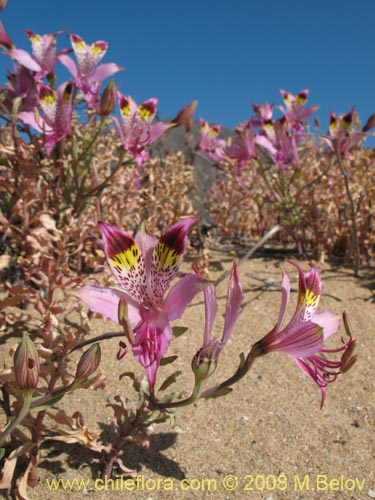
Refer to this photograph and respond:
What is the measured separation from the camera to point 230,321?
106 centimetres

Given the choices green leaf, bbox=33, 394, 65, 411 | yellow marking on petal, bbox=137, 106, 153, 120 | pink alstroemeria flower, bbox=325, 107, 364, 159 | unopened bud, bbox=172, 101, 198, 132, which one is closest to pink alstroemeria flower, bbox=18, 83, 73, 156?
yellow marking on petal, bbox=137, 106, 153, 120

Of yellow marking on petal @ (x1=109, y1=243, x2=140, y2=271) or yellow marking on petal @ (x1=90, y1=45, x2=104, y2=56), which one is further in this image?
yellow marking on petal @ (x1=90, y1=45, x2=104, y2=56)

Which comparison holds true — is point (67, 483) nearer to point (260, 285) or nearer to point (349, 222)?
point (260, 285)

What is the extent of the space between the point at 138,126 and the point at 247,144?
0.95m

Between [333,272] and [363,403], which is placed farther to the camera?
[333,272]

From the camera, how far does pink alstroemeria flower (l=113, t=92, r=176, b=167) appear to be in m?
2.25

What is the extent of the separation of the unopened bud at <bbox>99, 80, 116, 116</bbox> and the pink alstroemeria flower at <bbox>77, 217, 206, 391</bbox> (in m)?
0.95

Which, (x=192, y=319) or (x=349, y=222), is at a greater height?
(x=349, y=222)

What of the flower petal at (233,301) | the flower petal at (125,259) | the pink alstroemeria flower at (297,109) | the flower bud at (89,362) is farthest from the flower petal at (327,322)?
the pink alstroemeria flower at (297,109)

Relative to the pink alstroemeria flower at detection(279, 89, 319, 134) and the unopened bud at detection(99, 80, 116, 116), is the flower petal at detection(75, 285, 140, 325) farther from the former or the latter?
the pink alstroemeria flower at detection(279, 89, 319, 134)

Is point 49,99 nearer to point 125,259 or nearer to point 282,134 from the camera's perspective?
point 125,259

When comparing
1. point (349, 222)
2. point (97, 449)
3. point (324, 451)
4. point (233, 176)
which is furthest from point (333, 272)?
point (97, 449)

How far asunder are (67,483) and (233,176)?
274cm

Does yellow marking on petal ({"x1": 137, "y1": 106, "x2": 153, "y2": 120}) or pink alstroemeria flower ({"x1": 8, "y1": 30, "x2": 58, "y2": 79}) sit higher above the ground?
pink alstroemeria flower ({"x1": 8, "y1": 30, "x2": 58, "y2": 79})
